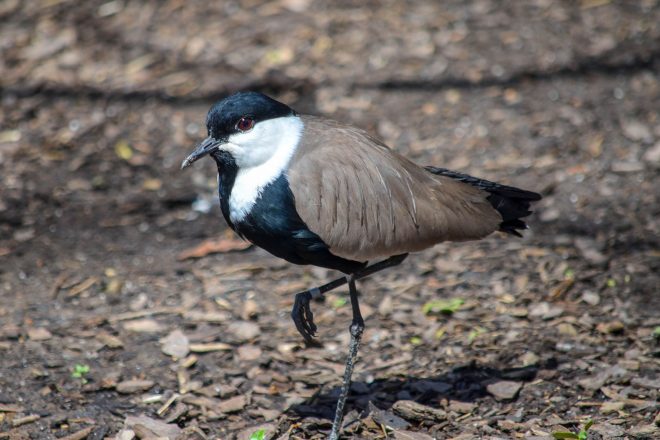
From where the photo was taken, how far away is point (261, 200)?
408 cm

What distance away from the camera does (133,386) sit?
4.73 meters

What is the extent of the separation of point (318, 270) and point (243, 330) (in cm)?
85

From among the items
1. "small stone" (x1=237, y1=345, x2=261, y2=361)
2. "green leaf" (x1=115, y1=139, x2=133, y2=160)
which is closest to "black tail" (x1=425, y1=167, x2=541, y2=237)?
"small stone" (x1=237, y1=345, x2=261, y2=361)

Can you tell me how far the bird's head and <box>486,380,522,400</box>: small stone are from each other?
1721 millimetres

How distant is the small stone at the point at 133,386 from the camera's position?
470 centimetres

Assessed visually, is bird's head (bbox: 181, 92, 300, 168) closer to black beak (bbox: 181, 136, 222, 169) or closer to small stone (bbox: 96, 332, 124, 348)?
black beak (bbox: 181, 136, 222, 169)

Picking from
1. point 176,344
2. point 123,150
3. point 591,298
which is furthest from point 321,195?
point 123,150

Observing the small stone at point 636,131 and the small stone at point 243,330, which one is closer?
the small stone at point 243,330

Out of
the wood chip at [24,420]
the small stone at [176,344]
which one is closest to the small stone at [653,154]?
the small stone at [176,344]

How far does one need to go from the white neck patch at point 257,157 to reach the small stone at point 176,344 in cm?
121

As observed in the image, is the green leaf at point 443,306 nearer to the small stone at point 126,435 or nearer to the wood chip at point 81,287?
the small stone at point 126,435

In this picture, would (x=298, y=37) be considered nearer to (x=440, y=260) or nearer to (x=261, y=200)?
(x=440, y=260)

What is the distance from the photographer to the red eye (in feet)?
13.8

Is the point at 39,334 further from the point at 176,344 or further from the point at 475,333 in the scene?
the point at 475,333
